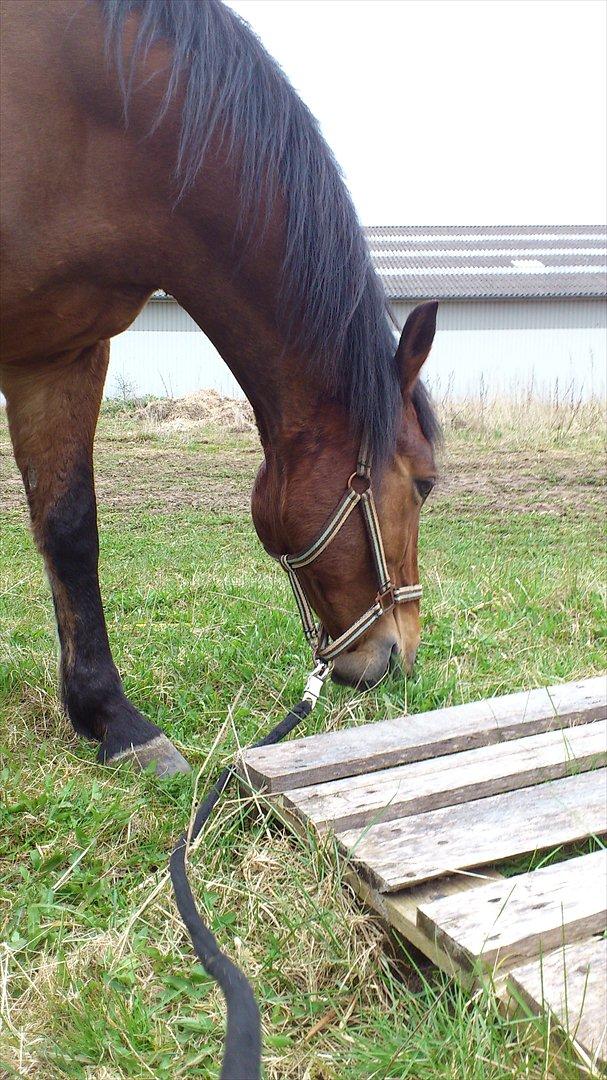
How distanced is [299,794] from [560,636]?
1848 mm

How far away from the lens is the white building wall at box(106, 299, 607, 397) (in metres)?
13.7

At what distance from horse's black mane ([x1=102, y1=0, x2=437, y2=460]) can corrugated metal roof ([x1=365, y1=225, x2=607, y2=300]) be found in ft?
41.3

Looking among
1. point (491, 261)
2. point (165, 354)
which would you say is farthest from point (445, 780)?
point (491, 261)

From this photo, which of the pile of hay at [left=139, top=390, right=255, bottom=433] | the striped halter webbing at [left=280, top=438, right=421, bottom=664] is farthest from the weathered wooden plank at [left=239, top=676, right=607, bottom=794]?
the pile of hay at [left=139, top=390, right=255, bottom=433]

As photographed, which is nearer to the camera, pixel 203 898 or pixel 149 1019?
pixel 149 1019

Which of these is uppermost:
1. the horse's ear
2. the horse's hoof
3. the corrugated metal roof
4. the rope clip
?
the corrugated metal roof

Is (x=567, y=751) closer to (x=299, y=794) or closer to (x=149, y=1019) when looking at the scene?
(x=299, y=794)

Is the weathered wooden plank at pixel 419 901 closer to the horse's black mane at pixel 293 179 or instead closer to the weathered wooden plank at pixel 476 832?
the weathered wooden plank at pixel 476 832

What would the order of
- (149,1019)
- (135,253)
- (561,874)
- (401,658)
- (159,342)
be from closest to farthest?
(149,1019) → (561,874) → (135,253) → (401,658) → (159,342)

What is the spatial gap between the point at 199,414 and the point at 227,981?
29.7ft

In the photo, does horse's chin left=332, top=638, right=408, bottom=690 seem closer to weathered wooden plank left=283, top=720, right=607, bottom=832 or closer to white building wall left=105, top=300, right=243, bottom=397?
weathered wooden plank left=283, top=720, right=607, bottom=832

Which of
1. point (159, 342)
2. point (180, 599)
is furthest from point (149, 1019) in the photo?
point (159, 342)

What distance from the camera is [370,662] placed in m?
2.39

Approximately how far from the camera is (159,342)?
542 inches
